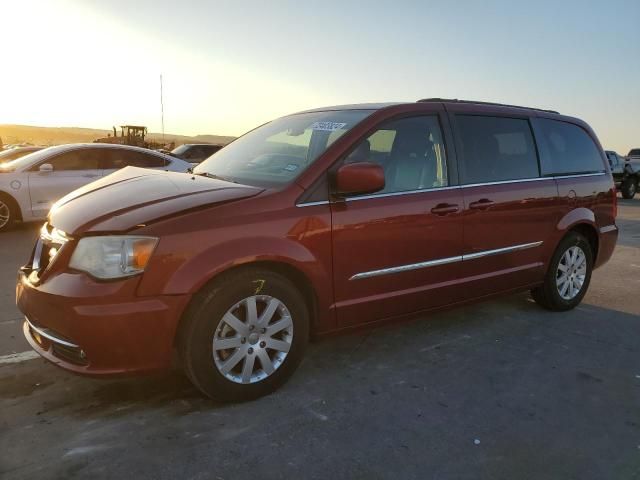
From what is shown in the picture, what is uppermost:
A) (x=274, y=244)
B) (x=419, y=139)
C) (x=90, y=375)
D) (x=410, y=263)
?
(x=419, y=139)

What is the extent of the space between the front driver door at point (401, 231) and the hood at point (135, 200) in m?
0.70

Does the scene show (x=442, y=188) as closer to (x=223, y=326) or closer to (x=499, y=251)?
(x=499, y=251)

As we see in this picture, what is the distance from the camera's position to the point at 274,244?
3.04m

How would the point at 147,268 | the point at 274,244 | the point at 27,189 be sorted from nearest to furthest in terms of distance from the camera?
the point at 147,268 → the point at 274,244 → the point at 27,189

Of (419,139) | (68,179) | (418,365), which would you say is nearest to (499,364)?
(418,365)

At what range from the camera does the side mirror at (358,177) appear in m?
3.23

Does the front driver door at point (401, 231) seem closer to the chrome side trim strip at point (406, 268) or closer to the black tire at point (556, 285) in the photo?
the chrome side trim strip at point (406, 268)

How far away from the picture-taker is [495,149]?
4.31 meters

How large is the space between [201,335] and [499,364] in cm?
214

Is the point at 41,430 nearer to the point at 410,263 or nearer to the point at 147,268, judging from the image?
the point at 147,268

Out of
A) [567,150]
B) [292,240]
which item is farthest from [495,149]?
[292,240]

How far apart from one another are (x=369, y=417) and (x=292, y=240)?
108 centimetres

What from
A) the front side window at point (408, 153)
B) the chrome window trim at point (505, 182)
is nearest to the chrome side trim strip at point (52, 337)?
the front side window at point (408, 153)

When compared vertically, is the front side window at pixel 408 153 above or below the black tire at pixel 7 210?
above
